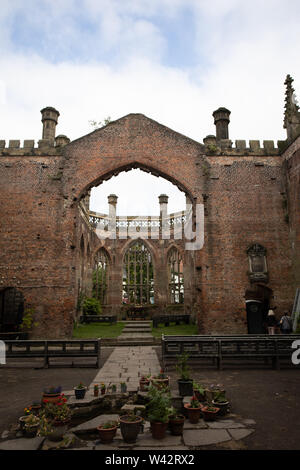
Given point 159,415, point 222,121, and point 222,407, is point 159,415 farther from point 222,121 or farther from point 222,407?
point 222,121

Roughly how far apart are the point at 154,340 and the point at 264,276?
543 centimetres

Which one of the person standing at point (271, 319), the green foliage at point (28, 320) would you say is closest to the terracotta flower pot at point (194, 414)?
the person standing at point (271, 319)

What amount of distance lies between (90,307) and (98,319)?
5.32 feet

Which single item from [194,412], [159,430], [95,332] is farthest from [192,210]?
[159,430]

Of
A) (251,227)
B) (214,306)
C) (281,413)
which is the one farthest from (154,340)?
(281,413)

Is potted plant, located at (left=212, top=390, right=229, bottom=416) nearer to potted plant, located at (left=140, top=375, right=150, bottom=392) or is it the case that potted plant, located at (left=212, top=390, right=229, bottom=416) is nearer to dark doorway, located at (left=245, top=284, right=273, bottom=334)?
potted plant, located at (left=140, top=375, right=150, bottom=392)

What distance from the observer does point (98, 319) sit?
22578mm

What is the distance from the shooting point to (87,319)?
22.7m

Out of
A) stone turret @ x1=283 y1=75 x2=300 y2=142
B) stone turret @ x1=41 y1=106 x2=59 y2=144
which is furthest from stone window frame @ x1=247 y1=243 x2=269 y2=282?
stone turret @ x1=41 y1=106 x2=59 y2=144

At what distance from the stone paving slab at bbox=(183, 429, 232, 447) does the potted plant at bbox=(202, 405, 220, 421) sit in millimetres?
388

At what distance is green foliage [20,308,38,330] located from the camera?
1414cm

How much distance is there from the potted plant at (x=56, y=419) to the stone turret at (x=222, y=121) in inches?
576

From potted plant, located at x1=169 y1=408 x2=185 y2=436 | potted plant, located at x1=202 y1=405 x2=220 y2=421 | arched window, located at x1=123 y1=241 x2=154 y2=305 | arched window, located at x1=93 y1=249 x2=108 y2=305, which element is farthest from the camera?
arched window, located at x1=123 y1=241 x2=154 y2=305
